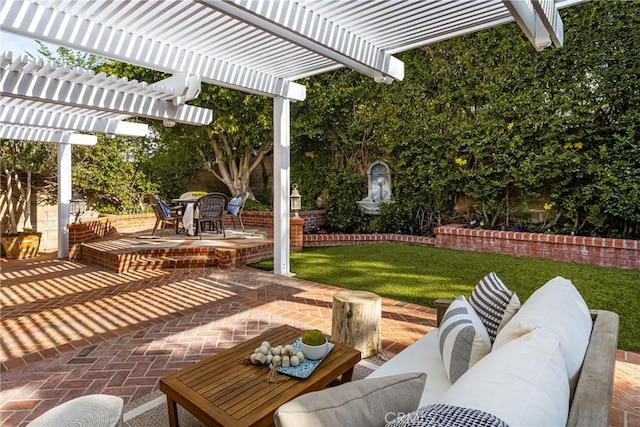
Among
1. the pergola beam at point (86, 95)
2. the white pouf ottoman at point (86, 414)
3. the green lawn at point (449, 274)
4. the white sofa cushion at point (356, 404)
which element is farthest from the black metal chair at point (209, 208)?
the white sofa cushion at point (356, 404)

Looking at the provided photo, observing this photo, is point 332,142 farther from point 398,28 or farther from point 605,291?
point 605,291

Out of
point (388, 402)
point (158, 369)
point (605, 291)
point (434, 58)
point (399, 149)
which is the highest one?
point (434, 58)

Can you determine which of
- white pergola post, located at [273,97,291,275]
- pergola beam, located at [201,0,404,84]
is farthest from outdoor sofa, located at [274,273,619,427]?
white pergola post, located at [273,97,291,275]

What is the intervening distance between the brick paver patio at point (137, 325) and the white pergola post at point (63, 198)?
169 cm

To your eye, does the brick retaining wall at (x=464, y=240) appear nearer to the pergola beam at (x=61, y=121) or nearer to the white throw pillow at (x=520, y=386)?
the pergola beam at (x=61, y=121)

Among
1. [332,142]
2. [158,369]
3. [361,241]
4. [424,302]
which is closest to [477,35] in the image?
[332,142]

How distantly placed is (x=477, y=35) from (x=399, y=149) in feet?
9.67

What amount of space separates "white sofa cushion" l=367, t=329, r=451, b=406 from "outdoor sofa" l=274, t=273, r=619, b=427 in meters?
0.01

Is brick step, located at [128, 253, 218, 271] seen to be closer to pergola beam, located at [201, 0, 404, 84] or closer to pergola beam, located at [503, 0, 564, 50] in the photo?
pergola beam, located at [201, 0, 404, 84]

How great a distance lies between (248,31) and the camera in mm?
3816

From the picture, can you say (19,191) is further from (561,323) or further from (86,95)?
(561,323)

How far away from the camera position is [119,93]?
15.3 ft

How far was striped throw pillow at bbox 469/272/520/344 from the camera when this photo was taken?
179cm

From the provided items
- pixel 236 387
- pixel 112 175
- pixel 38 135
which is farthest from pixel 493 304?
pixel 112 175
